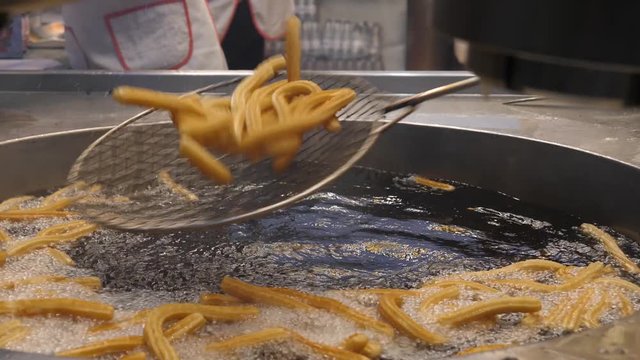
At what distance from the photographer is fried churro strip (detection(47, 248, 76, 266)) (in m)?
0.99

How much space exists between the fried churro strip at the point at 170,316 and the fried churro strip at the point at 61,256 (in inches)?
9.5

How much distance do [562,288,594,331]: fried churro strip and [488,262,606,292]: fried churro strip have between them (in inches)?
1.0

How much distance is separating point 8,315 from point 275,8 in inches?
69.9

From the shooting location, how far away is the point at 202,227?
0.75 metres

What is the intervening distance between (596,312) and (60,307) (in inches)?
23.9

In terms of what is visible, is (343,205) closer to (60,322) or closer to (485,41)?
(60,322)

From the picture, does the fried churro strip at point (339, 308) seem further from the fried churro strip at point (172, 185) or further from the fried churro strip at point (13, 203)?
the fried churro strip at point (13, 203)

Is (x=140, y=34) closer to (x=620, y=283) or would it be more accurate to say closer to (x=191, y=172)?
(x=191, y=172)

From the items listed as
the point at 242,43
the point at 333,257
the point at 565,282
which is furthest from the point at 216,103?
the point at 242,43

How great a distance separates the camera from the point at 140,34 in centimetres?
193

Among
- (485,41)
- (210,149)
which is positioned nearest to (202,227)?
(210,149)

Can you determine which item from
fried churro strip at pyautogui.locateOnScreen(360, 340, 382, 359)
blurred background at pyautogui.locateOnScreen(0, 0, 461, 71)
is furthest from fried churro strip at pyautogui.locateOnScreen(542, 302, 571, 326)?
blurred background at pyautogui.locateOnScreen(0, 0, 461, 71)

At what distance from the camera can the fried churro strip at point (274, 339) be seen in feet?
2.44

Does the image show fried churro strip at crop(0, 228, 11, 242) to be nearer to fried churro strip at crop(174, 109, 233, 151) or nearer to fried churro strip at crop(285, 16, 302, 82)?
fried churro strip at crop(174, 109, 233, 151)
